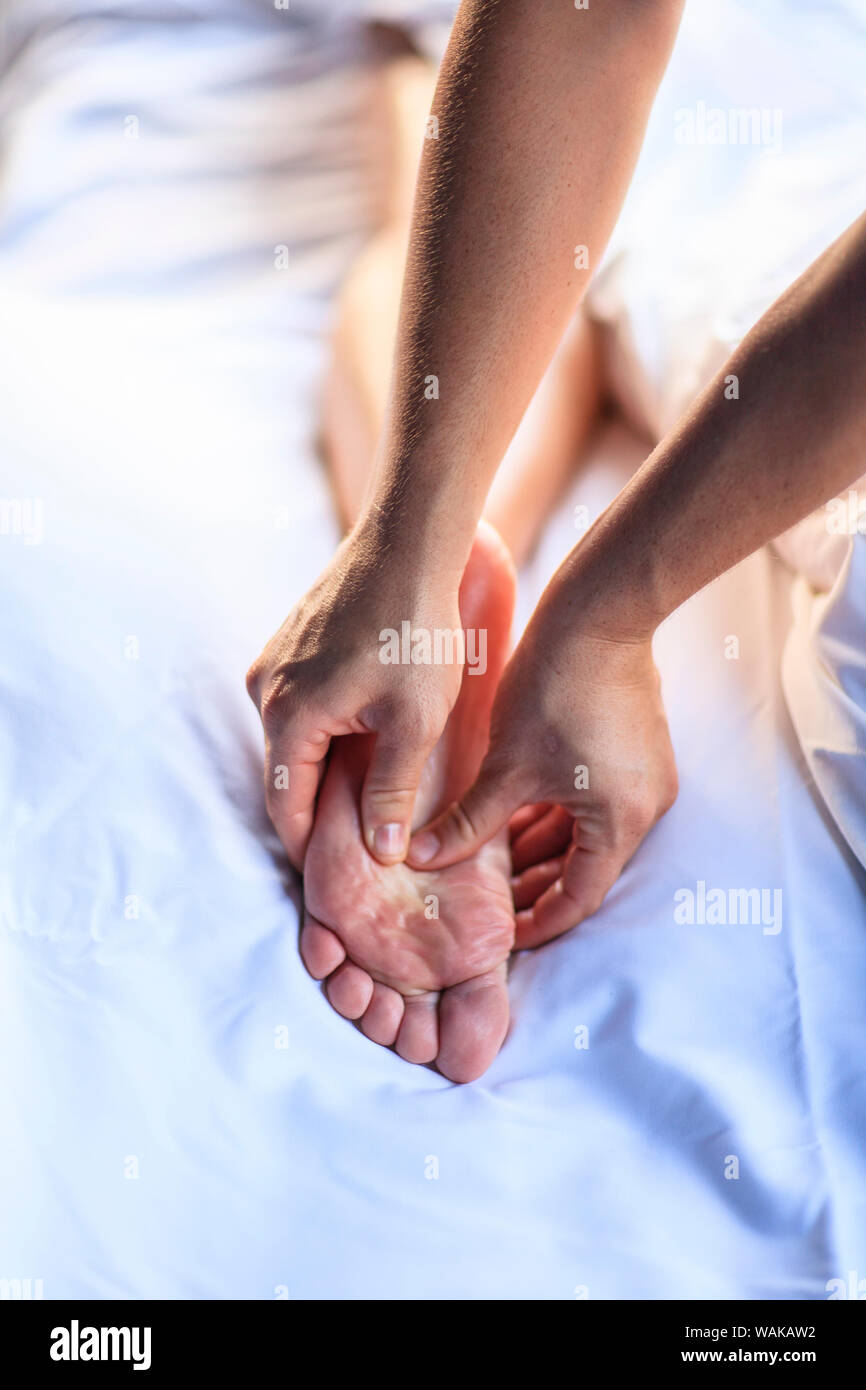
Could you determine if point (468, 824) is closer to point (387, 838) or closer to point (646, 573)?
point (387, 838)

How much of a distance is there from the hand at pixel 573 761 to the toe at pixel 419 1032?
0.30 ft

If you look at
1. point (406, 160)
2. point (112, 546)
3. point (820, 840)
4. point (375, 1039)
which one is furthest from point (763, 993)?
point (406, 160)

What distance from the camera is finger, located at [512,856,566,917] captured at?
0.84m

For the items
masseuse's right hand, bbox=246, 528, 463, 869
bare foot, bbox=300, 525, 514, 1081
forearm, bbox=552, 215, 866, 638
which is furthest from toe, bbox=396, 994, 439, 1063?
forearm, bbox=552, 215, 866, 638

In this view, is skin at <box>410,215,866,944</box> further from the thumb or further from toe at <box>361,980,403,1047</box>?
toe at <box>361,980,403,1047</box>

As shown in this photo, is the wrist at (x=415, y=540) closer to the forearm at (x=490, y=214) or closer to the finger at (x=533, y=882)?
the forearm at (x=490, y=214)

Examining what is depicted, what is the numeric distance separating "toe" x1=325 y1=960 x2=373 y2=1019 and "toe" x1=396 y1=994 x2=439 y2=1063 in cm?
3

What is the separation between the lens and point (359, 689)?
2.45 feet

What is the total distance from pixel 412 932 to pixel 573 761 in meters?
0.16

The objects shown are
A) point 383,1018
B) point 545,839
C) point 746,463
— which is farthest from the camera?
point 545,839

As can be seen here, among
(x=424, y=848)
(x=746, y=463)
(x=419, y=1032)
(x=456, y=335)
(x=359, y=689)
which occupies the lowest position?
(x=419, y=1032)

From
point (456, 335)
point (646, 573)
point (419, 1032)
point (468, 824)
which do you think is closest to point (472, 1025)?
point (419, 1032)

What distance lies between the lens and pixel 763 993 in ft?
2.35
